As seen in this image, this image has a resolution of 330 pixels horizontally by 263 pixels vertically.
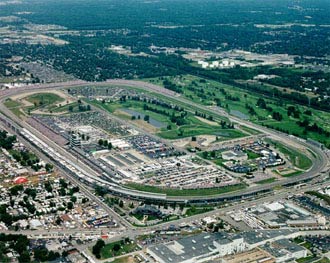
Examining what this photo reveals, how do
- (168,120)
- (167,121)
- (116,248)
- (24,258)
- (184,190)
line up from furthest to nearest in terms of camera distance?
(168,120)
(167,121)
(184,190)
(116,248)
(24,258)

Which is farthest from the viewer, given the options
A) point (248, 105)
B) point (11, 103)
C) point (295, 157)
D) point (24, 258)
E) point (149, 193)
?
point (248, 105)

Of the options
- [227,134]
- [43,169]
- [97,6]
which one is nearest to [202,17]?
[97,6]

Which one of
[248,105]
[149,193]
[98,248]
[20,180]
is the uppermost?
[248,105]

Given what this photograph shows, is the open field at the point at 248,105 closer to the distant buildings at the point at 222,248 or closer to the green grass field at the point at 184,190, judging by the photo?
the green grass field at the point at 184,190

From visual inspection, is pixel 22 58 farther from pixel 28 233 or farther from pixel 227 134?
pixel 28 233

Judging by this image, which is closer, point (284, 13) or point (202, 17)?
point (202, 17)

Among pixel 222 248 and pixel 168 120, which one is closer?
pixel 222 248

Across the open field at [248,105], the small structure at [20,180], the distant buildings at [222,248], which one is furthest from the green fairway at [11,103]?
the distant buildings at [222,248]

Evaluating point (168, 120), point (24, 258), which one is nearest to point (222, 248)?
point (24, 258)

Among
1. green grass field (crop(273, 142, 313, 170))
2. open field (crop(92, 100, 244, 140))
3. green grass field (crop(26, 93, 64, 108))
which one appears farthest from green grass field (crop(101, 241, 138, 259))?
green grass field (crop(26, 93, 64, 108))

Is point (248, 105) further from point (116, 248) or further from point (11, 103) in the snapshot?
point (116, 248)

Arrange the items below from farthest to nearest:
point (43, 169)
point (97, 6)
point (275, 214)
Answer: point (97, 6), point (43, 169), point (275, 214)
